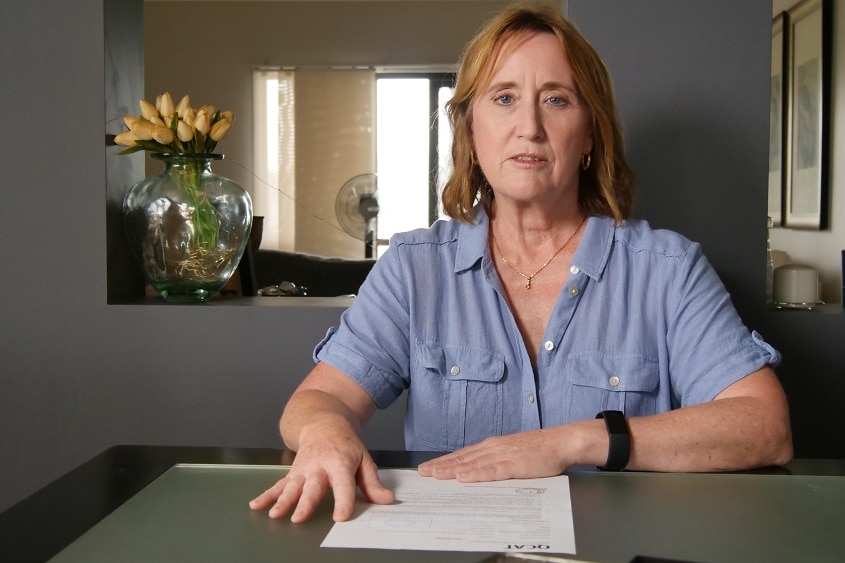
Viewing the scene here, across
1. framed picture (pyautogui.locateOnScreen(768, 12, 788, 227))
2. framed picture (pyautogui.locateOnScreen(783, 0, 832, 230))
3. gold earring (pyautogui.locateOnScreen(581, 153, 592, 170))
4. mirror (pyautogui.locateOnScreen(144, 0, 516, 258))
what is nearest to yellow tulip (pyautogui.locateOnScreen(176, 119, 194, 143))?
gold earring (pyautogui.locateOnScreen(581, 153, 592, 170))

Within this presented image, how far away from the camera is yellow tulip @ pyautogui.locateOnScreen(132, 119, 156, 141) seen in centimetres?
187

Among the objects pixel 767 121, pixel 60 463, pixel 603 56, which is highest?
pixel 603 56

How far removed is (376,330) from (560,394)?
0.32 metres

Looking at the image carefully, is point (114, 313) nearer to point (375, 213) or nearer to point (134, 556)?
point (134, 556)

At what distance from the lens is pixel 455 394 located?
61.0 inches

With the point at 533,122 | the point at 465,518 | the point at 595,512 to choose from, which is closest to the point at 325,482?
the point at 465,518

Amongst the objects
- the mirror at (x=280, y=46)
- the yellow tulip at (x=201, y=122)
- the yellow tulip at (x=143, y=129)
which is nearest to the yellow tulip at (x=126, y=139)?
the yellow tulip at (x=143, y=129)

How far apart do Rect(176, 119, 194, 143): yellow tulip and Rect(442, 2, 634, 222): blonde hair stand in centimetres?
54

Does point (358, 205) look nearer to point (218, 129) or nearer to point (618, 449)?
point (218, 129)

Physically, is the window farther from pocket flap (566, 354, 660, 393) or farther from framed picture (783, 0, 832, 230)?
pocket flap (566, 354, 660, 393)

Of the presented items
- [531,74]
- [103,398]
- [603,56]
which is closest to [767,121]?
[603,56]

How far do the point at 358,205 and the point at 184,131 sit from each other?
17.8ft

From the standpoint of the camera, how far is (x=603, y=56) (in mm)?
1845

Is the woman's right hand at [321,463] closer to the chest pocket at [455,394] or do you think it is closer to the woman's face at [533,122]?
the chest pocket at [455,394]
